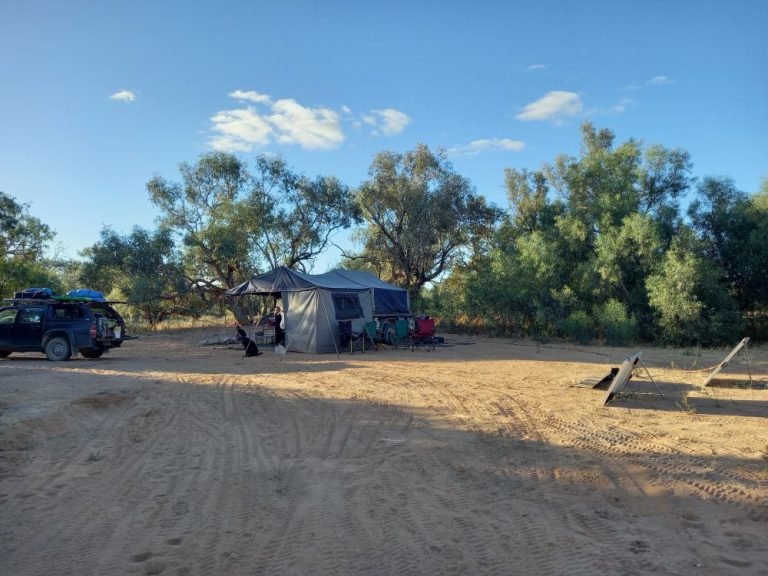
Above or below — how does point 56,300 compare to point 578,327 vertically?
above

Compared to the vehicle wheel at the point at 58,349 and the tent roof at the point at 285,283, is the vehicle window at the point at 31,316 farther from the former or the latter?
the tent roof at the point at 285,283

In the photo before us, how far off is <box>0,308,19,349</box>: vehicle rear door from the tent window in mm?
7625

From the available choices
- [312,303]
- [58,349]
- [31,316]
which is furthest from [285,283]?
[31,316]

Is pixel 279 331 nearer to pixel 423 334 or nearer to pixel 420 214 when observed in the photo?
pixel 423 334

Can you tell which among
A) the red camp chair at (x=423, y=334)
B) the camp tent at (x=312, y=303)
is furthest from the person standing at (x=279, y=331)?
the red camp chair at (x=423, y=334)

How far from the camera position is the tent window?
15.2 meters

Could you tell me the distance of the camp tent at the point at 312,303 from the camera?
48.3 ft

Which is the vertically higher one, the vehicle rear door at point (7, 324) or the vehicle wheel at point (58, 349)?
the vehicle rear door at point (7, 324)

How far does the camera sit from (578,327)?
17438 millimetres

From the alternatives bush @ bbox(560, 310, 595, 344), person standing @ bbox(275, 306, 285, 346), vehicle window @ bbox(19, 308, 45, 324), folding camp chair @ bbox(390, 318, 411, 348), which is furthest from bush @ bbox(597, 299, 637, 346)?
vehicle window @ bbox(19, 308, 45, 324)

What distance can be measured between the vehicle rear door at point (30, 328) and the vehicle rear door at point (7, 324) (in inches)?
3.4

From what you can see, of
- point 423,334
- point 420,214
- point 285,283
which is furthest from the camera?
point 420,214

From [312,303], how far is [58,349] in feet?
20.3

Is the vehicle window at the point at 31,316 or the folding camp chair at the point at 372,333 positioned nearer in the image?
the vehicle window at the point at 31,316
